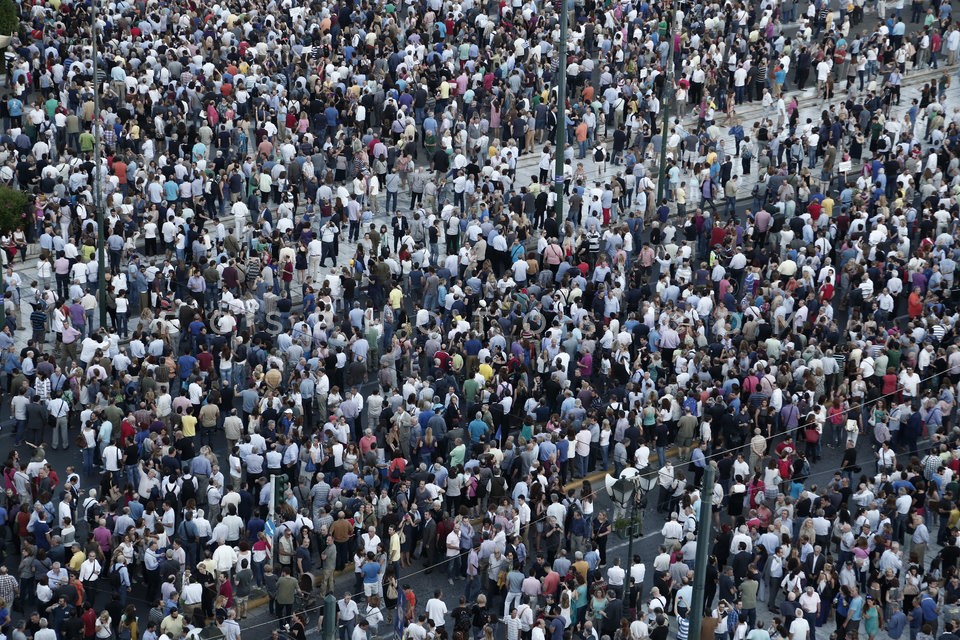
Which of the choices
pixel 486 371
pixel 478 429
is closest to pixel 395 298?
pixel 486 371

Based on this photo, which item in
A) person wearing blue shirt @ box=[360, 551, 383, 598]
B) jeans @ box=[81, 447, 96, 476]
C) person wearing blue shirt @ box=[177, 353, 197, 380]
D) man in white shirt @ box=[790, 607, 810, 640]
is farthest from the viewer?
person wearing blue shirt @ box=[177, 353, 197, 380]

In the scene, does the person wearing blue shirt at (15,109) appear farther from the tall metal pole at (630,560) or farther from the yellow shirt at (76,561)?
the tall metal pole at (630,560)

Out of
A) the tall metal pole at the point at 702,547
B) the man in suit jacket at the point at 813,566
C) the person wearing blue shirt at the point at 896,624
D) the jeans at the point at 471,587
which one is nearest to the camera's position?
the tall metal pole at the point at 702,547

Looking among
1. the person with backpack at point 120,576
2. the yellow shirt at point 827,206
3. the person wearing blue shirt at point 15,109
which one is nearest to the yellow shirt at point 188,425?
the person with backpack at point 120,576

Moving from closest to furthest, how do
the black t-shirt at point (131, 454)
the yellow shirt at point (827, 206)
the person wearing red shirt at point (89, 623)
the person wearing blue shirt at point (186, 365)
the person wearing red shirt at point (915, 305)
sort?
the person wearing red shirt at point (89, 623)
the black t-shirt at point (131, 454)
the person wearing blue shirt at point (186, 365)
the person wearing red shirt at point (915, 305)
the yellow shirt at point (827, 206)

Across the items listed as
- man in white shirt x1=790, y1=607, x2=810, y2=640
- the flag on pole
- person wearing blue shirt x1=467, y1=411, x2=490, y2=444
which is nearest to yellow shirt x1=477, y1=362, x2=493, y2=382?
person wearing blue shirt x1=467, y1=411, x2=490, y2=444

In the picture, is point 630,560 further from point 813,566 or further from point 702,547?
point 702,547

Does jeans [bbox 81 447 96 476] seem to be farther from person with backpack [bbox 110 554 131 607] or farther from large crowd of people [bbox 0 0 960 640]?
person with backpack [bbox 110 554 131 607]

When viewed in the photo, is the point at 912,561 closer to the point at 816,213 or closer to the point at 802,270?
the point at 802,270
